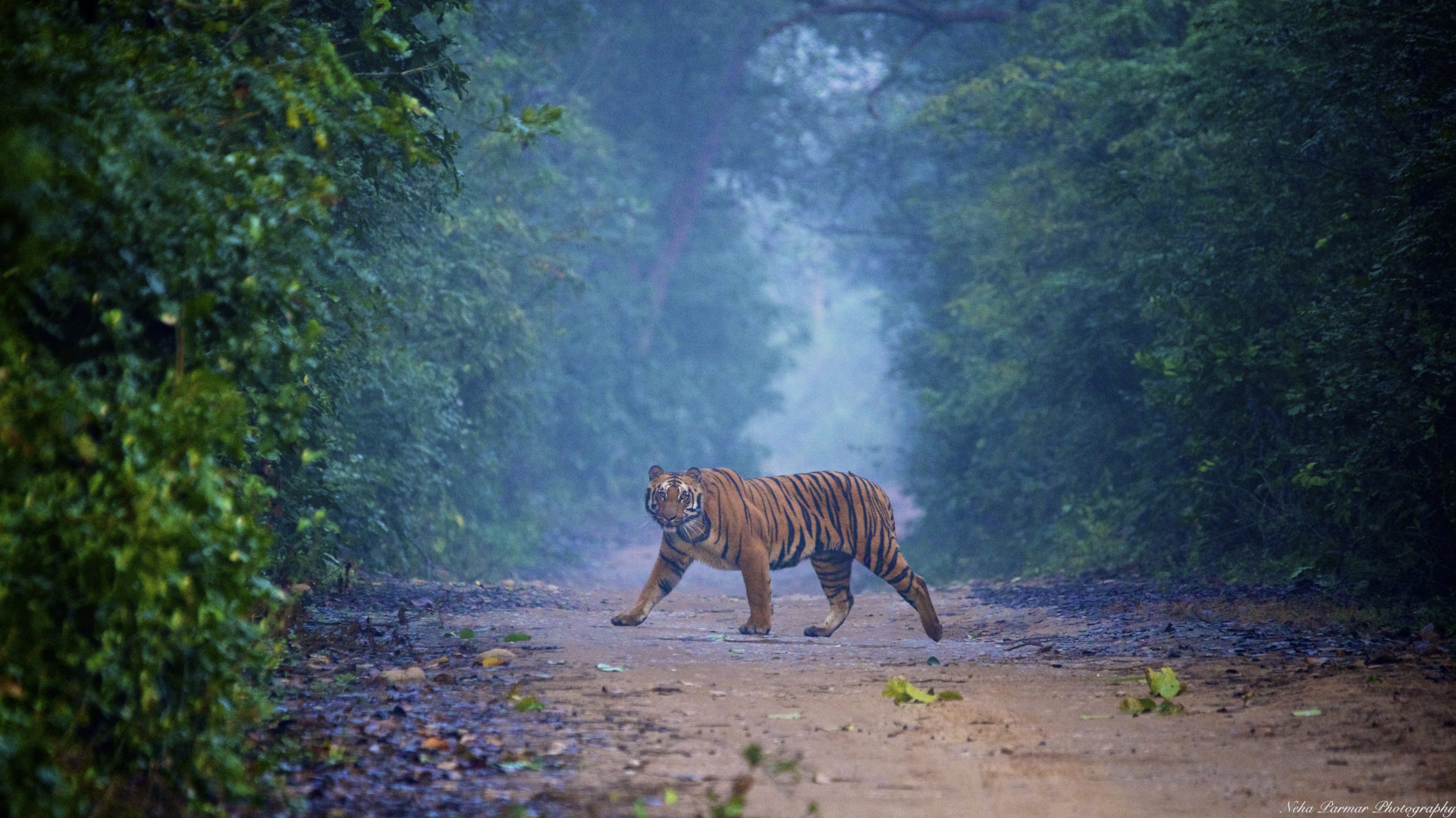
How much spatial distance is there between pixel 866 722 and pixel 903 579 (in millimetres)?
3953

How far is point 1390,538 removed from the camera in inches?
338

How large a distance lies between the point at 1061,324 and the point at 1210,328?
3715 millimetres

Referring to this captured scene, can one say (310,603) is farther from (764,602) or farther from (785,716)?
(785,716)

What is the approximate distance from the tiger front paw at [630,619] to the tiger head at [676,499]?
2.51 feet

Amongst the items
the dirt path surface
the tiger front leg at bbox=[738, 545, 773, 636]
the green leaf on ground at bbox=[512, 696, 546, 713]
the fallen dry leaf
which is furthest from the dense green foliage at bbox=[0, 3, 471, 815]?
the tiger front leg at bbox=[738, 545, 773, 636]

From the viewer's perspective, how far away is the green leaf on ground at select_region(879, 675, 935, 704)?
6.12 m

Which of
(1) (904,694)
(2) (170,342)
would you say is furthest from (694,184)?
(2) (170,342)

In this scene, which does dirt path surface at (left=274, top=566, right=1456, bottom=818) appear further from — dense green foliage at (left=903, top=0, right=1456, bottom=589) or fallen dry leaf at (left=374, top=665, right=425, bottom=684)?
dense green foliage at (left=903, top=0, right=1456, bottom=589)

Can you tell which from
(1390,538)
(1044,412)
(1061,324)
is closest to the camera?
(1390,538)

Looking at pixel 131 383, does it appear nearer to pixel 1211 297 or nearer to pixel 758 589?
pixel 758 589

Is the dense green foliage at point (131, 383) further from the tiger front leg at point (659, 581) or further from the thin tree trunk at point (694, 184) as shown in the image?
the thin tree trunk at point (694, 184)

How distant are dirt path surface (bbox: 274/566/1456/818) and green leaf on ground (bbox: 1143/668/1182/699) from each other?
14 cm

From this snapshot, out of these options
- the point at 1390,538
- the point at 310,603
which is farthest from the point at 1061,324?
the point at 310,603

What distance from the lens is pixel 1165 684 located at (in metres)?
6.13
